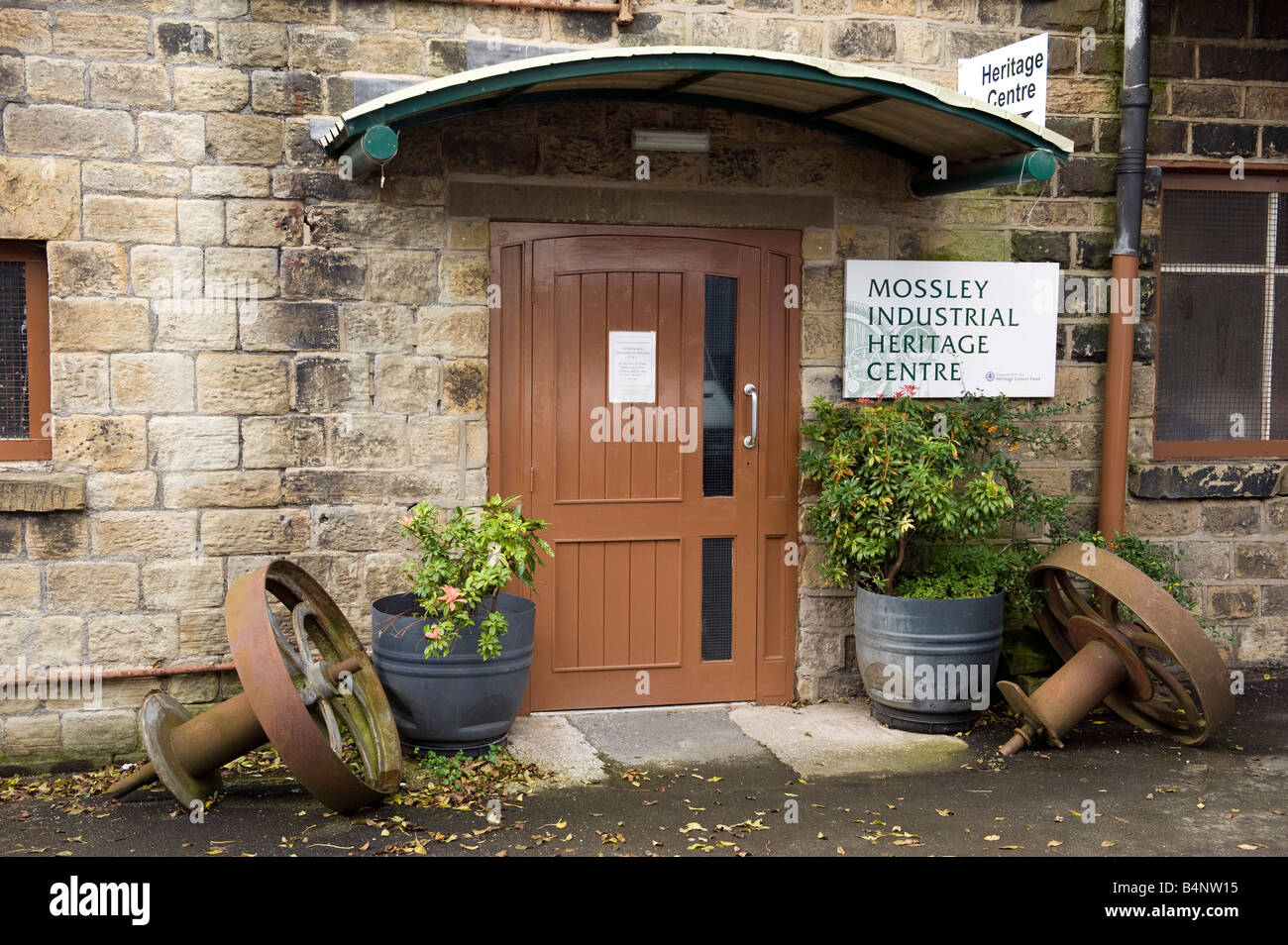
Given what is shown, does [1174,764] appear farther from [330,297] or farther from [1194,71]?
[330,297]

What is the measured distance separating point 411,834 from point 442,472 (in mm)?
1853

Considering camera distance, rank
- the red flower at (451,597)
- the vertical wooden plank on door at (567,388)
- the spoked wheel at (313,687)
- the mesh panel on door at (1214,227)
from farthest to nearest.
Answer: the mesh panel on door at (1214,227)
the vertical wooden plank on door at (567,388)
the red flower at (451,597)
the spoked wheel at (313,687)

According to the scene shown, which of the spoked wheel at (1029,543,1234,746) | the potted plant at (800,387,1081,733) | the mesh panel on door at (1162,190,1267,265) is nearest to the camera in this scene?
the spoked wheel at (1029,543,1234,746)

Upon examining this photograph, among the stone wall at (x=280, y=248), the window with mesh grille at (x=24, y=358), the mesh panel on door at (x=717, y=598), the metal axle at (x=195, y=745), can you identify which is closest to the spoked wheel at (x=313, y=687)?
the metal axle at (x=195, y=745)

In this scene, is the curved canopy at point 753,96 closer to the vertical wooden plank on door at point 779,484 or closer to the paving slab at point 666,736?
the vertical wooden plank on door at point 779,484

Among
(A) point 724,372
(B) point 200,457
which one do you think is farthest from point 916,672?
(B) point 200,457

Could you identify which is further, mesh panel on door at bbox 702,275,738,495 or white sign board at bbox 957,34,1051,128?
mesh panel on door at bbox 702,275,738,495

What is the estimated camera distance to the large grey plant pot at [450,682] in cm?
546

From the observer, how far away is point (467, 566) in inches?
220

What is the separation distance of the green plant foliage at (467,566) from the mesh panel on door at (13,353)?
6.04 feet

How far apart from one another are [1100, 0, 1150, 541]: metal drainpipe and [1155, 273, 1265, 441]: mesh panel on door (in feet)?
1.39

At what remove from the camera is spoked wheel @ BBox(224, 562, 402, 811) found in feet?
15.4

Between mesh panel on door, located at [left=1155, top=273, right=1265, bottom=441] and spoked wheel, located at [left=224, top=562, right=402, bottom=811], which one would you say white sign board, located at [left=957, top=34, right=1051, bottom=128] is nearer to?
mesh panel on door, located at [left=1155, top=273, right=1265, bottom=441]

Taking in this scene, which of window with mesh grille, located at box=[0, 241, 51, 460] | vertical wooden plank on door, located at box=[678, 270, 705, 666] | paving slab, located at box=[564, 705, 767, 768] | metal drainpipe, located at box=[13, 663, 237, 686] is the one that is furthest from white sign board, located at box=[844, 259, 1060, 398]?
window with mesh grille, located at box=[0, 241, 51, 460]
